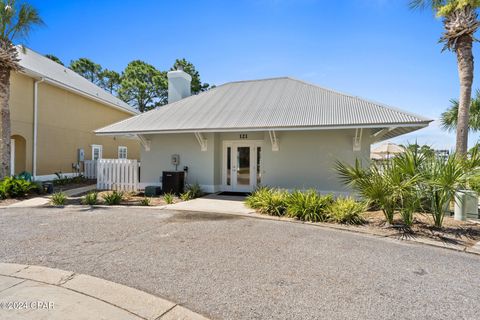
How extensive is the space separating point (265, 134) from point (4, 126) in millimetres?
11303

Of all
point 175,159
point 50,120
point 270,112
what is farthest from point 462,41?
point 50,120

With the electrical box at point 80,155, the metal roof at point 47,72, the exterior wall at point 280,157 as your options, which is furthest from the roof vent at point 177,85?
the electrical box at point 80,155

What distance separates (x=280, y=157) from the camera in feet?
39.2

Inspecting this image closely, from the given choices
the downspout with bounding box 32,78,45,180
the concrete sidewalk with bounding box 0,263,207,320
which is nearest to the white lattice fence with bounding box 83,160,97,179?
the downspout with bounding box 32,78,45,180

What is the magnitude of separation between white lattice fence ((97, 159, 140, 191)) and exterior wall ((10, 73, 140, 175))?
15.9ft

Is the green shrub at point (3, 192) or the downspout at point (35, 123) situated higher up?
the downspout at point (35, 123)

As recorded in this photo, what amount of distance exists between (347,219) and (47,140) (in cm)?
1731

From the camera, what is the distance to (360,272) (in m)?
4.37

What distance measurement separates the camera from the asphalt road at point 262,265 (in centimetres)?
339

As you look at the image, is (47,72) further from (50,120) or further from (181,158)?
(181,158)

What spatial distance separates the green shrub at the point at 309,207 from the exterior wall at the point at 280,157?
124 inches

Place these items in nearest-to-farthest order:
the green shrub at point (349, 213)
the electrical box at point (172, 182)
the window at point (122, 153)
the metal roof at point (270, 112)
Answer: the green shrub at point (349, 213) < the metal roof at point (270, 112) < the electrical box at point (172, 182) < the window at point (122, 153)

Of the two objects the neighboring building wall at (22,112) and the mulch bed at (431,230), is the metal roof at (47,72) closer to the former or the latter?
the neighboring building wall at (22,112)

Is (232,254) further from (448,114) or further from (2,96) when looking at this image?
(448,114)
